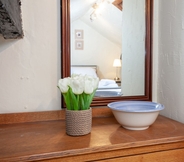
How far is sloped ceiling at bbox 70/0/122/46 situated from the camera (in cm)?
109

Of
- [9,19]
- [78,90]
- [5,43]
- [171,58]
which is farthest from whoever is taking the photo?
[171,58]

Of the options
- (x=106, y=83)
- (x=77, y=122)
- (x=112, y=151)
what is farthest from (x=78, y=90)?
(x=106, y=83)

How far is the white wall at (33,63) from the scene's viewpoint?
101cm

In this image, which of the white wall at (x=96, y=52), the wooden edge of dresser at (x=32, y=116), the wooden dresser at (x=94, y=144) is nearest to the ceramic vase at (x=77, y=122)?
the wooden dresser at (x=94, y=144)

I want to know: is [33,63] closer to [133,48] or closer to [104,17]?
[104,17]

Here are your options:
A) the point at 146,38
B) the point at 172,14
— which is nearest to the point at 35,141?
the point at 146,38

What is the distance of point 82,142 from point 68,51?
545 mm

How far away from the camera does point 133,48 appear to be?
1237 mm

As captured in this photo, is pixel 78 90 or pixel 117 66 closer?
pixel 78 90

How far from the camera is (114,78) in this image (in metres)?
1.18

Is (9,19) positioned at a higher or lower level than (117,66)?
higher

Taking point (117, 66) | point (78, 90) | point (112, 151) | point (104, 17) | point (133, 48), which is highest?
point (104, 17)

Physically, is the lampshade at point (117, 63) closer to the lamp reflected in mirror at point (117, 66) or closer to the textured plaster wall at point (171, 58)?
the lamp reflected in mirror at point (117, 66)

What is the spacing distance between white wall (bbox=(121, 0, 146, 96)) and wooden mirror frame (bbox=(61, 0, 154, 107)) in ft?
0.08
